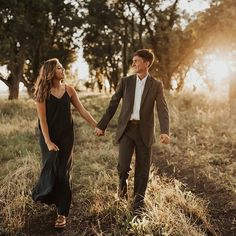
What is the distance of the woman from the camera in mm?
5645

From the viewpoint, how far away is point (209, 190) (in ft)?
24.3

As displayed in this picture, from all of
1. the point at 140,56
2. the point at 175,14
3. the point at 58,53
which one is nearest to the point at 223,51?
the point at 175,14

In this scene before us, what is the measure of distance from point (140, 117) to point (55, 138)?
1.24m

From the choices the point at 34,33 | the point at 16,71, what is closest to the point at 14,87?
the point at 16,71

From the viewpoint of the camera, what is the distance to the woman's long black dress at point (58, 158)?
577 centimetres

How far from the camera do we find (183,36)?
2700cm

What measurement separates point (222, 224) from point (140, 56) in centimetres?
261

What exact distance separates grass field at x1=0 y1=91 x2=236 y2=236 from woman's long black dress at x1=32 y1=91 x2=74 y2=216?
1.48 feet

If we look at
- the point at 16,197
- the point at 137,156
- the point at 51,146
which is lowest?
the point at 16,197

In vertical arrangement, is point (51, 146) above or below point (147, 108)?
below

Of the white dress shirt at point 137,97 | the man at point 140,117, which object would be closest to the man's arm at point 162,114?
the man at point 140,117

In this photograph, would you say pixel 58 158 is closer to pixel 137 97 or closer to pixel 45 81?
pixel 45 81

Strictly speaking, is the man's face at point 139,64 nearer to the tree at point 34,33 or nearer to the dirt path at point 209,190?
the dirt path at point 209,190

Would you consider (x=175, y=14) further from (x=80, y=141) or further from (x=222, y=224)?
(x=222, y=224)
